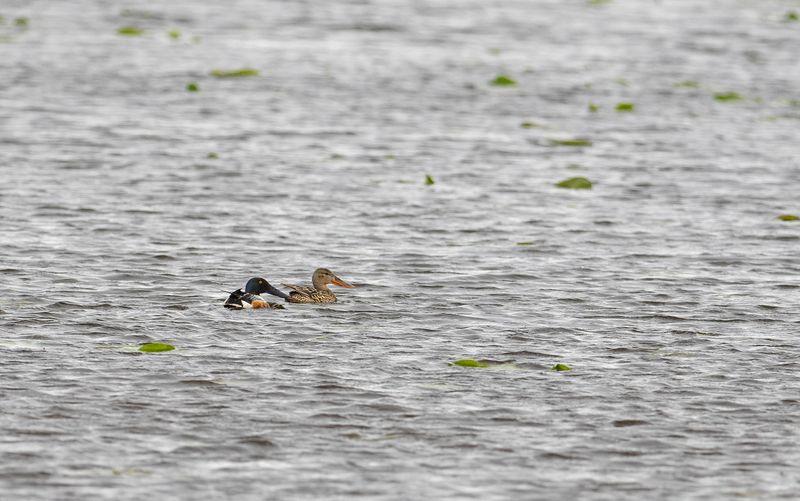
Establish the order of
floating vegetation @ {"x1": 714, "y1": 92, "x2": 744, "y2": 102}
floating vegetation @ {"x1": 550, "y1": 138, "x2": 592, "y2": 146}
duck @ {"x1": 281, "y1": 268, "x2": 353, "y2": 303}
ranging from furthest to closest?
1. floating vegetation @ {"x1": 714, "y1": 92, "x2": 744, "y2": 102}
2. floating vegetation @ {"x1": 550, "y1": 138, "x2": 592, "y2": 146}
3. duck @ {"x1": 281, "y1": 268, "x2": 353, "y2": 303}

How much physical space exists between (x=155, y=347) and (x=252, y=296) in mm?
1935

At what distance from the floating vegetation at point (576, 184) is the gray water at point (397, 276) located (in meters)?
0.28

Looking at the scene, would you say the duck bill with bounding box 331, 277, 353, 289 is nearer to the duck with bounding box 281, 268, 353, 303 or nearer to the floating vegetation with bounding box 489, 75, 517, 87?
the duck with bounding box 281, 268, 353, 303

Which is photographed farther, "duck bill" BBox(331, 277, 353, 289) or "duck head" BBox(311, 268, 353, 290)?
"duck bill" BBox(331, 277, 353, 289)

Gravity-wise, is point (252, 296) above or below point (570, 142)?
above

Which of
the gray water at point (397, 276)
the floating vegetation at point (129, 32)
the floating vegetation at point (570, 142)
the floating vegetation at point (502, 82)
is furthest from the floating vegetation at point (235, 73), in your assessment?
the floating vegetation at point (570, 142)

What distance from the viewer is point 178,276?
18250 mm

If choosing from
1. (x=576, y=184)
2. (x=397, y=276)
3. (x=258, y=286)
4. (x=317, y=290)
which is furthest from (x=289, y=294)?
(x=576, y=184)

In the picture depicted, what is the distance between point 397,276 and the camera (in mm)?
18656

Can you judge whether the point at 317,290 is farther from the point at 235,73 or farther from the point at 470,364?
the point at 235,73

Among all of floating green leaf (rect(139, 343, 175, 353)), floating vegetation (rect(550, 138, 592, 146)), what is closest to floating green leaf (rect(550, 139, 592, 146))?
floating vegetation (rect(550, 138, 592, 146))

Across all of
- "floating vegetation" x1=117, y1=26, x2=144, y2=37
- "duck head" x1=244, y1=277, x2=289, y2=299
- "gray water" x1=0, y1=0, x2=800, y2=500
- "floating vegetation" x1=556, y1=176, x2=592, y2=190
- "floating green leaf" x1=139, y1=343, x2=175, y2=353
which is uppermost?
"floating vegetation" x1=117, y1=26, x2=144, y2=37

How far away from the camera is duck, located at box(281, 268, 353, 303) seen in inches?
666

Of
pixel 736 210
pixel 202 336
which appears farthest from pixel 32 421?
pixel 736 210
